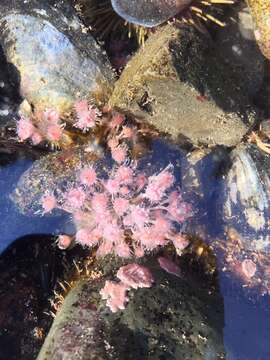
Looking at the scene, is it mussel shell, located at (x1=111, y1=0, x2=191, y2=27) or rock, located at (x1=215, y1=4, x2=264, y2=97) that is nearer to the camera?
mussel shell, located at (x1=111, y1=0, x2=191, y2=27)

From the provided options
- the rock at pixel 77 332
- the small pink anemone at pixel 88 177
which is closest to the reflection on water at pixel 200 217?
the small pink anemone at pixel 88 177

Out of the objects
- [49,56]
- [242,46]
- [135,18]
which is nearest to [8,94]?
[49,56]

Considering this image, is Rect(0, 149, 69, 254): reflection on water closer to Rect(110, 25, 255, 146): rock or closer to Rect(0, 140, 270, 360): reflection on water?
Rect(0, 140, 270, 360): reflection on water

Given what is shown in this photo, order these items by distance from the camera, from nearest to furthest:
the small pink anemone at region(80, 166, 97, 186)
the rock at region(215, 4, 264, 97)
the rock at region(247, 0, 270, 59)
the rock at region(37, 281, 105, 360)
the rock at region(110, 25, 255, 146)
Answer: the rock at region(37, 281, 105, 360), the rock at region(110, 25, 255, 146), the small pink anemone at region(80, 166, 97, 186), the rock at region(247, 0, 270, 59), the rock at region(215, 4, 264, 97)

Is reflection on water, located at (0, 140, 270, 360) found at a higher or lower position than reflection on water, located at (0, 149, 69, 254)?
higher

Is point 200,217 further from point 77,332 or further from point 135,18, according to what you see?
point 135,18

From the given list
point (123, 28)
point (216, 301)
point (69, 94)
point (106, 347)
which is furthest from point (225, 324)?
point (123, 28)

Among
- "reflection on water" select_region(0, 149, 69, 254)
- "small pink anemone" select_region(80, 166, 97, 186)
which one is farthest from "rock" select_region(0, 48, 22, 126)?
"small pink anemone" select_region(80, 166, 97, 186)
